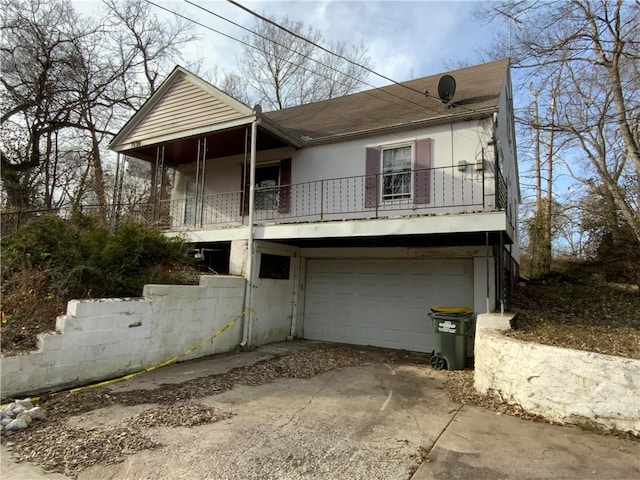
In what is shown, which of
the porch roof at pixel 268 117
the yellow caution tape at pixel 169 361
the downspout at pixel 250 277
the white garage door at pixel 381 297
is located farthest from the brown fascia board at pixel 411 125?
the yellow caution tape at pixel 169 361

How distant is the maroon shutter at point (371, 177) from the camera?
362 inches

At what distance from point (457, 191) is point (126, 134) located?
29.6 feet

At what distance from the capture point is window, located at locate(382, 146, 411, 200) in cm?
899

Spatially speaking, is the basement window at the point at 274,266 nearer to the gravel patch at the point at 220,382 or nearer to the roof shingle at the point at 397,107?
the gravel patch at the point at 220,382

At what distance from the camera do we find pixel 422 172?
28.7 feet

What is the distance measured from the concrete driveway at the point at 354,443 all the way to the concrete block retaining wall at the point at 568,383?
22 cm

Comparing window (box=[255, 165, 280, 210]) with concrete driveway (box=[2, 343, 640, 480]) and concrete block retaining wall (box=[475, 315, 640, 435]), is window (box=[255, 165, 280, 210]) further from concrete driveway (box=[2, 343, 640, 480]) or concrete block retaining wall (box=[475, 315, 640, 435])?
concrete block retaining wall (box=[475, 315, 640, 435])

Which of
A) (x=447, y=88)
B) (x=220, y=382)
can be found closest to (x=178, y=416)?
(x=220, y=382)

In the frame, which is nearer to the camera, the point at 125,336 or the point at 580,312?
the point at 125,336

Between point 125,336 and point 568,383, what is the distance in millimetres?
6202

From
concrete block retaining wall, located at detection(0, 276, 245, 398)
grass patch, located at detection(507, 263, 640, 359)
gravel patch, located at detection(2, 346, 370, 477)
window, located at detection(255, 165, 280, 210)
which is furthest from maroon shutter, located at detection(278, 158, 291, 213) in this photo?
grass patch, located at detection(507, 263, 640, 359)

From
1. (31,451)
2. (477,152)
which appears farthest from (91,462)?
(477,152)

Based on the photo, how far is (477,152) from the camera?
8195 mm

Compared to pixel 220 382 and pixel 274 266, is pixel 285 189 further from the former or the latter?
pixel 220 382
